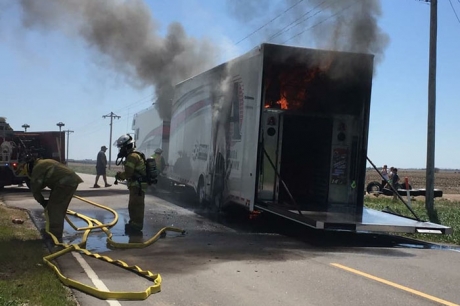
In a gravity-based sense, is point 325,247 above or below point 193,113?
below

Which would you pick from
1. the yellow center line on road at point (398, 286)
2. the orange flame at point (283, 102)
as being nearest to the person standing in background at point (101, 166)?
the orange flame at point (283, 102)

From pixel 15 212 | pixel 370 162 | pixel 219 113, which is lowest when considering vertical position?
pixel 15 212

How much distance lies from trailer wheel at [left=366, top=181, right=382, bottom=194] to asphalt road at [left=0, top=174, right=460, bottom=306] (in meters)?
13.3

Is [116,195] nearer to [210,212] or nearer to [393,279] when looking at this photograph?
[210,212]

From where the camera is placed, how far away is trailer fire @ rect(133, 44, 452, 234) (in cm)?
1045

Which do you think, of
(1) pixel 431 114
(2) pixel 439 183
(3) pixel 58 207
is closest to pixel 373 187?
(1) pixel 431 114

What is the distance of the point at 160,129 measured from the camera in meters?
21.5

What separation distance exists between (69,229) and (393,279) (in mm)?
6111

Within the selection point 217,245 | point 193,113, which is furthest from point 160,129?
point 217,245

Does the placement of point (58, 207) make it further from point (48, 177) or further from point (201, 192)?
point (201, 192)

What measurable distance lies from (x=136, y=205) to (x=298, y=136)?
408 cm

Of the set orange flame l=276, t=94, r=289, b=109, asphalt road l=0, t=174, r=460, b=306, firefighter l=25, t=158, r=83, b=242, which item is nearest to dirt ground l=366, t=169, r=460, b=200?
orange flame l=276, t=94, r=289, b=109

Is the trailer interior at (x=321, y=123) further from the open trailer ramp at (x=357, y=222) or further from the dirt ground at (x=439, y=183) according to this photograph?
the dirt ground at (x=439, y=183)

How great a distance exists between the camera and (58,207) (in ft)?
29.5
